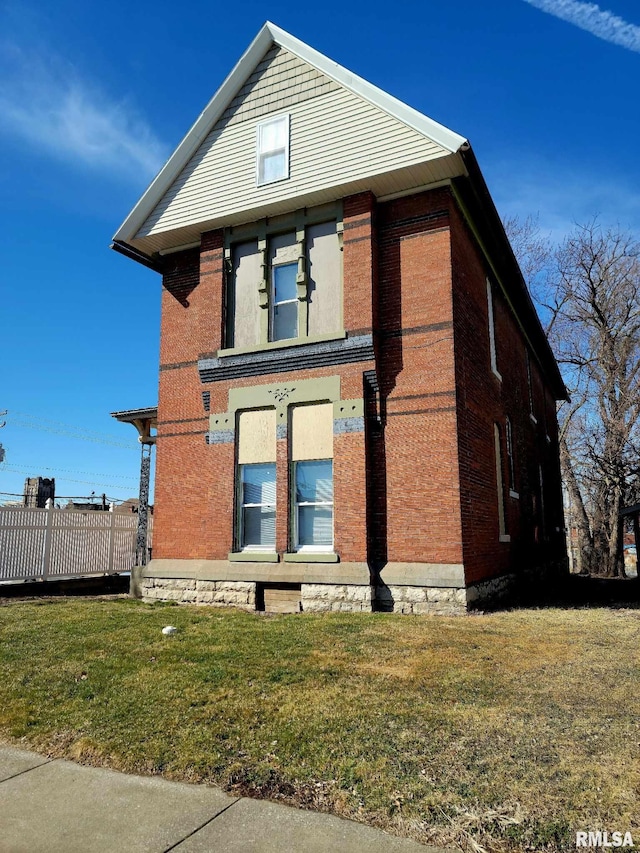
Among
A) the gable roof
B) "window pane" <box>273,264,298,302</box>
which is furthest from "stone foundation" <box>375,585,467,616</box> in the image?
the gable roof

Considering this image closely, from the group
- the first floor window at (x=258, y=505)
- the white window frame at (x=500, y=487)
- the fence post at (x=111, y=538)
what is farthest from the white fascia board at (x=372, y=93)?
the fence post at (x=111, y=538)

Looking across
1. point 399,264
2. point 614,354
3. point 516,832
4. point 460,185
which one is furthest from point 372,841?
point 614,354

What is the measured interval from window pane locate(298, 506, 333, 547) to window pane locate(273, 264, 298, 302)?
15.0ft

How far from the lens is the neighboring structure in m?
18.5

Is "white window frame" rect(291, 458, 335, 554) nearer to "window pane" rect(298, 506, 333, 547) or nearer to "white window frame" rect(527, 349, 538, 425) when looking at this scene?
"window pane" rect(298, 506, 333, 547)

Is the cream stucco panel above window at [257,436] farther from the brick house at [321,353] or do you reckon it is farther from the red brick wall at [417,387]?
the red brick wall at [417,387]

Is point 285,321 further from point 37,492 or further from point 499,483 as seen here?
point 37,492

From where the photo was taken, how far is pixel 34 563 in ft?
53.5

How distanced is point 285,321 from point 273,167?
3.35 meters

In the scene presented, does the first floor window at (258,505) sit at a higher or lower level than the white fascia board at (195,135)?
lower

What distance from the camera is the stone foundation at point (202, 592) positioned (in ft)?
40.2

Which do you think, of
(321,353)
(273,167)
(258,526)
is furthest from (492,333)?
(258,526)

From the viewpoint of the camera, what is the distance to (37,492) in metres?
18.6

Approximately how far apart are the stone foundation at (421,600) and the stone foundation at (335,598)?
31 cm
